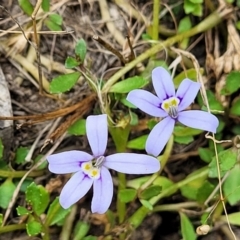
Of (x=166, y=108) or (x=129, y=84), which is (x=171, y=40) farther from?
(x=166, y=108)

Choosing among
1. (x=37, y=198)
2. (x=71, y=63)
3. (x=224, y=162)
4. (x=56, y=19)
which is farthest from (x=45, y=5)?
(x=224, y=162)

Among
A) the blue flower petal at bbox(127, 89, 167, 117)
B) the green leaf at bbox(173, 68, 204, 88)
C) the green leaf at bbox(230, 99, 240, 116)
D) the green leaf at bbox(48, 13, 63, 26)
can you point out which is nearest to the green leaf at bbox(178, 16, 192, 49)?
the green leaf at bbox(173, 68, 204, 88)

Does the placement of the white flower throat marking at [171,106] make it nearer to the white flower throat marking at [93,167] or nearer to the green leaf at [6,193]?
the white flower throat marking at [93,167]

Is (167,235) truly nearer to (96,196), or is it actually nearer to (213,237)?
(213,237)

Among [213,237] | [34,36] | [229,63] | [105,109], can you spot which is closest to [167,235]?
[213,237]

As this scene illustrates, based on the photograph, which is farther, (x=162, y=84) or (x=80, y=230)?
(x=80, y=230)

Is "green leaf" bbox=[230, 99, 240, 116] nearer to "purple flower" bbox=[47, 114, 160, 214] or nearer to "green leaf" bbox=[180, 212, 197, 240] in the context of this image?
"green leaf" bbox=[180, 212, 197, 240]
